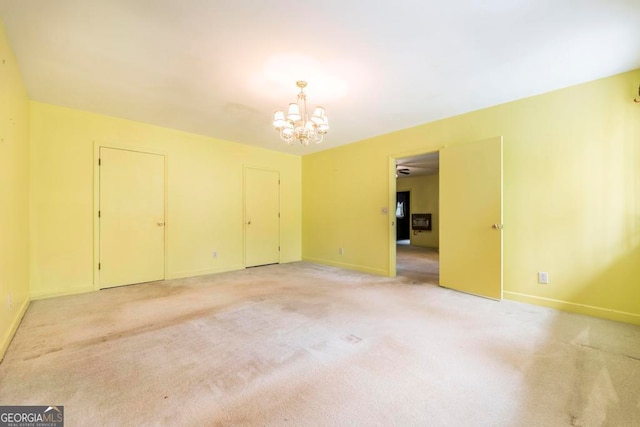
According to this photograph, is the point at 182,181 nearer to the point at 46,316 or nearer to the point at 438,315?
the point at 46,316

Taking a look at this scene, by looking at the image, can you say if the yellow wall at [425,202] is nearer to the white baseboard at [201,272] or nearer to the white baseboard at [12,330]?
the white baseboard at [201,272]

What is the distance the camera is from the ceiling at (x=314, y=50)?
71.5 inches

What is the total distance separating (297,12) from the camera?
1.83 metres

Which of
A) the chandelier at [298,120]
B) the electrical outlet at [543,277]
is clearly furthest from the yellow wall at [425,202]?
the chandelier at [298,120]

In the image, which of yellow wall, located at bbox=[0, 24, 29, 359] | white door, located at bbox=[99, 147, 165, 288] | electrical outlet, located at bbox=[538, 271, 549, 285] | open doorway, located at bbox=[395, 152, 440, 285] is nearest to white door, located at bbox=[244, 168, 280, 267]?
white door, located at bbox=[99, 147, 165, 288]

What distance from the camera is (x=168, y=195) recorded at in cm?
432

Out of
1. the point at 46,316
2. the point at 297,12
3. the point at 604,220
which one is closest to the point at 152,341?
the point at 46,316

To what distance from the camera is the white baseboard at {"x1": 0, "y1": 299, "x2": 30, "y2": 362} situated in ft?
6.44

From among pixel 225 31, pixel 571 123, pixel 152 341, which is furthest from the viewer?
pixel 571 123

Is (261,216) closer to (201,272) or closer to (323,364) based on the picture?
(201,272)

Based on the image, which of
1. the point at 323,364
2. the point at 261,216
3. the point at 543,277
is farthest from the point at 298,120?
the point at 543,277

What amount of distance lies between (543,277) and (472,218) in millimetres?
972

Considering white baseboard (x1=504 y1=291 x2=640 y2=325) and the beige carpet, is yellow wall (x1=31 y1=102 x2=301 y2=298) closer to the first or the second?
the beige carpet

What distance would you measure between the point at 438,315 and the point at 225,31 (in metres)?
3.19
